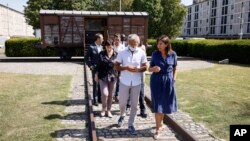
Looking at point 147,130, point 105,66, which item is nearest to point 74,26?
point 105,66

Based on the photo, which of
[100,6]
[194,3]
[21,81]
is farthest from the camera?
[194,3]

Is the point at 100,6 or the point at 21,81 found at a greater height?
the point at 100,6

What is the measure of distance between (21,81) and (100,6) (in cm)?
4008

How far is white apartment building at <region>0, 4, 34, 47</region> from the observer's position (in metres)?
89.2

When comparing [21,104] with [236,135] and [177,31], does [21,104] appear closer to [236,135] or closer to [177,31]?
[236,135]

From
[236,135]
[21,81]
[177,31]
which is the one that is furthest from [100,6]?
[236,135]

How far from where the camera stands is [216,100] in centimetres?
930

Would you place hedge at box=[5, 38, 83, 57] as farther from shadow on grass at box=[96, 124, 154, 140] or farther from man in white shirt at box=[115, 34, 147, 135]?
man in white shirt at box=[115, 34, 147, 135]

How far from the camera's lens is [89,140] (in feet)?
19.5

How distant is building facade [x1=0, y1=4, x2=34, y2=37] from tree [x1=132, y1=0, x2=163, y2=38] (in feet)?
136

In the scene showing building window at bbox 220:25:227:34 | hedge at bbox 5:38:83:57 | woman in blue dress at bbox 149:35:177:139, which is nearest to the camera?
woman in blue dress at bbox 149:35:177:139

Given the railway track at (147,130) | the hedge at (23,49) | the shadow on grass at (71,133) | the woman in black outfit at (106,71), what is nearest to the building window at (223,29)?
the hedge at (23,49)

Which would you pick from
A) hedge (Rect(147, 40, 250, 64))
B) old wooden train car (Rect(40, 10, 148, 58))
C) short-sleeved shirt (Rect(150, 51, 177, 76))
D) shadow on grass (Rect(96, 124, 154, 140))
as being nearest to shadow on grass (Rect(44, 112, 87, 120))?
shadow on grass (Rect(96, 124, 154, 140))

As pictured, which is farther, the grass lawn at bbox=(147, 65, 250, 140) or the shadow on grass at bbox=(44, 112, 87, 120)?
the shadow on grass at bbox=(44, 112, 87, 120)
